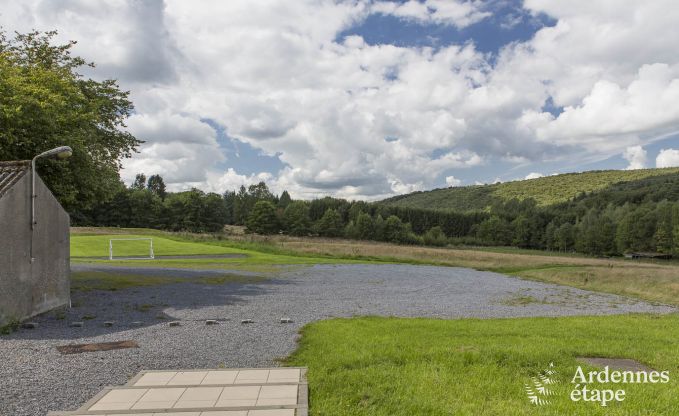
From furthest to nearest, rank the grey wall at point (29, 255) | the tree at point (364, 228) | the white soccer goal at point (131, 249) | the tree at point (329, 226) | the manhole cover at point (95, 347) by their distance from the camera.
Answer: the tree at point (329, 226) < the tree at point (364, 228) < the white soccer goal at point (131, 249) < the grey wall at point (29, 255) < the manhole cover at point (95, 347)

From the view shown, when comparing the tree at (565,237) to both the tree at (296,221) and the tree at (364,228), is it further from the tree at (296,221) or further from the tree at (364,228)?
the tree at (296,221)

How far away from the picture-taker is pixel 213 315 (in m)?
14.3

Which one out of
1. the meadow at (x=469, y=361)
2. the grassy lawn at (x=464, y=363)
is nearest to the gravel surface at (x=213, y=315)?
the meadow at (x=469, y=361)

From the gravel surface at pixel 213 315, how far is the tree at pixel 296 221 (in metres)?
84.0

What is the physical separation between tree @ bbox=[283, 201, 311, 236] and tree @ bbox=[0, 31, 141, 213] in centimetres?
8746

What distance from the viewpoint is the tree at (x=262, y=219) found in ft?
347

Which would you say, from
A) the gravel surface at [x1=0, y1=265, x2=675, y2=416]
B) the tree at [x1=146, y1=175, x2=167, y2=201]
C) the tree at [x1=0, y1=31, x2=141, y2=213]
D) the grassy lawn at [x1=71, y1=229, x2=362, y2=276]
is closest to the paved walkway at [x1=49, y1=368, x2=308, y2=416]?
the gravel surface at [x1=0, y1=265, x2=675, y2=416]

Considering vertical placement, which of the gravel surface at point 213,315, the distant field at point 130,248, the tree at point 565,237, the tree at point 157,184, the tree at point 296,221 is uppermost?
the tree at point 157,184

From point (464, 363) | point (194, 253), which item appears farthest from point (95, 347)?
point (194, 253)

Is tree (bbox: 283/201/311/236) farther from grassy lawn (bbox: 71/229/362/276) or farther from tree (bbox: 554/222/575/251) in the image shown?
tree (bbox: 554/222/575/251)

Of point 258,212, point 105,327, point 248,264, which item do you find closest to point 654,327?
point 105,327

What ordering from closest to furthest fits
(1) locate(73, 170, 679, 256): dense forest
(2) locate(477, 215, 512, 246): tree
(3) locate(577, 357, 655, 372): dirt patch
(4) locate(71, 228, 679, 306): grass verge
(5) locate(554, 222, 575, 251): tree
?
(3) locate(577, 357, 655, 372): dirt patch < (4) locate(71, 228, 679, 306): grass verge < (1) locate(73, 170, 679, 256): dense forest < (5) locate(554, 222, 575, 251): tree < (2) locate(477, 215, 512, 246): tree

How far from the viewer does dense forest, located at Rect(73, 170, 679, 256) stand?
9744 cm

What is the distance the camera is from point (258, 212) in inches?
4176
